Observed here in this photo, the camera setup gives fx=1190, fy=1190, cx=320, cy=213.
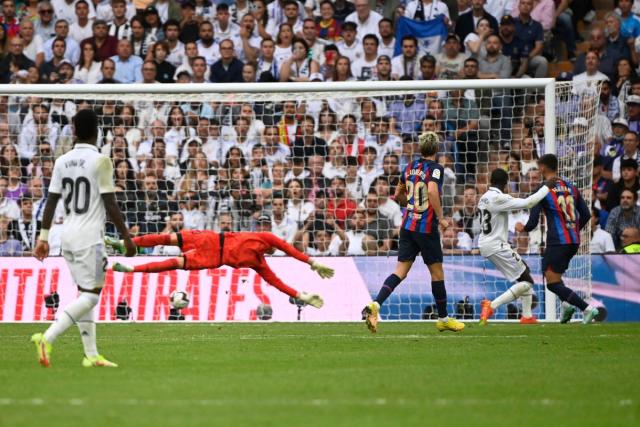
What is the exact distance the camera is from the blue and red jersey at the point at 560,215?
16.8 metres

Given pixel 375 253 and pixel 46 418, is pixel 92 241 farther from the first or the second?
pixel 375 253

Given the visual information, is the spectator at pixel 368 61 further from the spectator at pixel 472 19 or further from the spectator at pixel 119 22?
the spectator at pixel 119 22

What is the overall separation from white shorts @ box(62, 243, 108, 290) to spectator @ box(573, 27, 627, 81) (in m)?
13.8

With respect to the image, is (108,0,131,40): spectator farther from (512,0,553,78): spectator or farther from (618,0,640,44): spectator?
(618,0,640,44): spectator

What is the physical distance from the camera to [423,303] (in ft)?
62.5

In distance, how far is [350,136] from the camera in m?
20.4

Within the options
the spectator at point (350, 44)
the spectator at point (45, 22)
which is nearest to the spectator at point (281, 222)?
the spectator at point (350, 44)

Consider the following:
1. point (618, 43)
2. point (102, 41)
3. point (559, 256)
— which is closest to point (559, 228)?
point (559, 256)

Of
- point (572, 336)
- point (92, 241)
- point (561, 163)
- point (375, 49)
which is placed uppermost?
point (375, 49)

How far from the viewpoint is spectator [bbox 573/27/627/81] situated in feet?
72.2

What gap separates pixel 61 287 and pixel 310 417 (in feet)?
40.2

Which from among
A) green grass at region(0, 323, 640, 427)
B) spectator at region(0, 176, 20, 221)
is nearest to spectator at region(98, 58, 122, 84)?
spectator at region(0, 176, 20, 221)

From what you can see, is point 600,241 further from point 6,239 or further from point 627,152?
point 6,239

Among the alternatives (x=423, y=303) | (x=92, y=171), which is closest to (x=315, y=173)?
(x=423, y=303)
